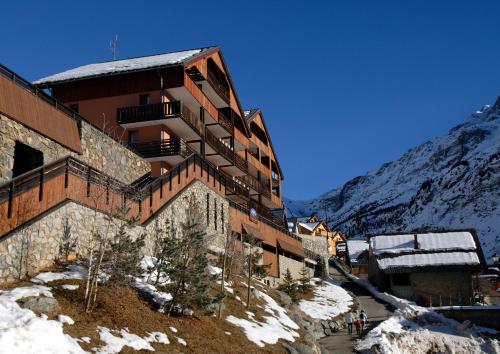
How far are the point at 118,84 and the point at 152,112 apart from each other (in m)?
4.04

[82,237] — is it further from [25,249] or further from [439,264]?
[439,264]

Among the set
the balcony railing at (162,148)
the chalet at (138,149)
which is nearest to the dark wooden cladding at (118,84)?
the chalet at (138,149)

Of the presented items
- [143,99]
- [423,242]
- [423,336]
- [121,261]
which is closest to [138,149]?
[143,99]

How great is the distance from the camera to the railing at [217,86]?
139 feet

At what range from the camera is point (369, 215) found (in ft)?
638

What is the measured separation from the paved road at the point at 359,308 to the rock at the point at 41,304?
1484 centimetres

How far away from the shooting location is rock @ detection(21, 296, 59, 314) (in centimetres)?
1207

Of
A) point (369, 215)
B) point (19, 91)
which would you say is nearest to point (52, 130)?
point (19, 91)

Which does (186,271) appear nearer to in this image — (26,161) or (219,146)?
(26,161)

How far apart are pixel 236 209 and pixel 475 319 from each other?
57.1 feet

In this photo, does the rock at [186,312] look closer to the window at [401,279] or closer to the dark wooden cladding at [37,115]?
the dark wooden cladding at [37,115]

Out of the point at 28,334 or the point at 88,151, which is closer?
the point at 28,334

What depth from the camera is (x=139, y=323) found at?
14.4 m

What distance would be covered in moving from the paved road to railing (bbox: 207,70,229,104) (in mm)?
20122
